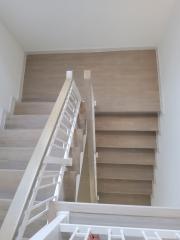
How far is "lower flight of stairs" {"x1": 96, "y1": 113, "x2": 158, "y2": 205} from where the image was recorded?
3.50 m

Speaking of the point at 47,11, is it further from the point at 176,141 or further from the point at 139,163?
the point at 139,163

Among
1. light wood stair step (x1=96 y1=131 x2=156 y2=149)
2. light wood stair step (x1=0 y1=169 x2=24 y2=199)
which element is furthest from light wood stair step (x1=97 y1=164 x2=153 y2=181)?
light wood stair step (x1=0 y1=169 x2=24 y2=199)

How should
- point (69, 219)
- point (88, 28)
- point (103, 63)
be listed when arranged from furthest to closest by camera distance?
point (103, 63), point (88, 28), point (69, 219)

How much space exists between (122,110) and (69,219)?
94.8 inches

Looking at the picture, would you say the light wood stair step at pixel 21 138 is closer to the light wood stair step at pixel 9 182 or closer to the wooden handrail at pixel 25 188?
the light wood stair step at pixel 9 182

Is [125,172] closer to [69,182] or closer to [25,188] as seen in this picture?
[69,182]

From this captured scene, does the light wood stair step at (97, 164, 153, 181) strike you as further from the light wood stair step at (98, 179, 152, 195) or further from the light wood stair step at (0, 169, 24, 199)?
the light wood stair step at (0, 169, 24, 199)

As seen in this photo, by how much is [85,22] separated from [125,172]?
7.66 feet

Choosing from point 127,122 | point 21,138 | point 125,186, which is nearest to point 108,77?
point 127,122

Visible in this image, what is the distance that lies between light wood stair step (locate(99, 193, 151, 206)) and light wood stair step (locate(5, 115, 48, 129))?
74.4 inches

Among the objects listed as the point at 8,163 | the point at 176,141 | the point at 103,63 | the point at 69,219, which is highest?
the point at 103,63

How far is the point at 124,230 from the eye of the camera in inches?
35.9

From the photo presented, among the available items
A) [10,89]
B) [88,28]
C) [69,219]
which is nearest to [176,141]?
[69,219]

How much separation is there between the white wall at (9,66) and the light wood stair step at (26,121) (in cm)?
23
